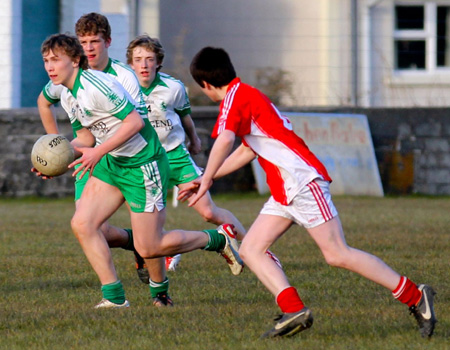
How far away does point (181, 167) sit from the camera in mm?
7668

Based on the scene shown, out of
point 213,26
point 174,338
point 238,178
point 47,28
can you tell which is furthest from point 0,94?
point 174,338

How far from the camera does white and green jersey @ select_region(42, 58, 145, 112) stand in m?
6.38

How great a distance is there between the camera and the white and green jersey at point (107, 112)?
18.4ft

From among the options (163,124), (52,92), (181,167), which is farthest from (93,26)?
(181,167)

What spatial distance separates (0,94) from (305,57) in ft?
18.1

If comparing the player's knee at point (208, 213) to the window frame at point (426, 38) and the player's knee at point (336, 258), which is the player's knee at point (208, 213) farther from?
the window frame at point (426, 38)

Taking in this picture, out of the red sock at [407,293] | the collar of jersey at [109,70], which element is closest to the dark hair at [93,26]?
the collar of jersey at [109,70]

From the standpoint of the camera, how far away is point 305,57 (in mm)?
17234

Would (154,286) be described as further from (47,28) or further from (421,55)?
(421,55)

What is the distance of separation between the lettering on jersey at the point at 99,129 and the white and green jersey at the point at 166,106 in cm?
169

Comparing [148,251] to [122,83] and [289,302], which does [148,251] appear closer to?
[122,83]

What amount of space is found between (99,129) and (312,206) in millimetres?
1534

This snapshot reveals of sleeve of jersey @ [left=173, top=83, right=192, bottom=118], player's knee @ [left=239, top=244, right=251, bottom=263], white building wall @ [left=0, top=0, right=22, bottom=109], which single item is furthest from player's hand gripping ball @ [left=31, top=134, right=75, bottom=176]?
white building wall @ [left=0, top=0, right=22, bottom=109]

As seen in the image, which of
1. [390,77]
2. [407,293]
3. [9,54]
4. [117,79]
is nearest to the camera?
[407,293]
